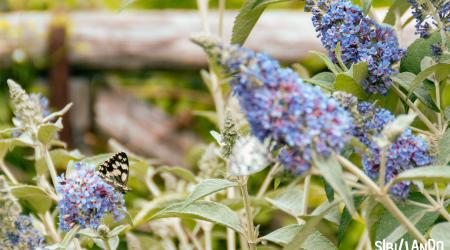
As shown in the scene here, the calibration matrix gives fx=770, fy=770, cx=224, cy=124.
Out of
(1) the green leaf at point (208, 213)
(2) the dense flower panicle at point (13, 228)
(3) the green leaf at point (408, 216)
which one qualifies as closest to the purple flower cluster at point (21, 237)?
(2) the dense flower panicle at point (13, 228)

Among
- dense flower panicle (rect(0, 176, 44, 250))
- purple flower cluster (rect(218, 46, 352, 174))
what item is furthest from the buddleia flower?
dense flower panicle (rect(0, 176, 44, 250))

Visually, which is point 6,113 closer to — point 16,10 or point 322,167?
point 16,10

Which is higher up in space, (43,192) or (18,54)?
(43,192)

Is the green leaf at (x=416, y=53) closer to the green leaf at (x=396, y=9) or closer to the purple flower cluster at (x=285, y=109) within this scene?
the green leaf at (x=396, y=9)

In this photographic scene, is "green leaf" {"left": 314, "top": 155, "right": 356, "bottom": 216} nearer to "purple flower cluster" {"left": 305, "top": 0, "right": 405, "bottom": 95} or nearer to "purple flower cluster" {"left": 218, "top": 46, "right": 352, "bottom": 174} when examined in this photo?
"purple flower cluster" {"left": 218, "top": 46, "right": 352, "bottom": 174}

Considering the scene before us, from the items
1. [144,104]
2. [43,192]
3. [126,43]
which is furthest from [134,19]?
[43,192]

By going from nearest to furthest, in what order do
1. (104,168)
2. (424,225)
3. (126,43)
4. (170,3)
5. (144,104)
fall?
1. (424,225)
2. (104,168)
3. (126,43)
4. (144,104)
5. (170,3)
